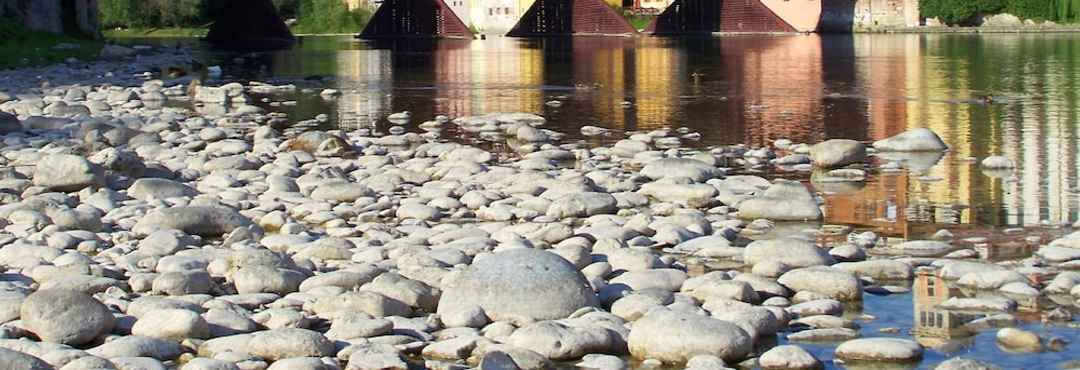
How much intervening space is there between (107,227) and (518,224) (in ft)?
7.41

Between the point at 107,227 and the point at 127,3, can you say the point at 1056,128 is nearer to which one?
the point at 107,227

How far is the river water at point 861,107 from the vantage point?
888 cm

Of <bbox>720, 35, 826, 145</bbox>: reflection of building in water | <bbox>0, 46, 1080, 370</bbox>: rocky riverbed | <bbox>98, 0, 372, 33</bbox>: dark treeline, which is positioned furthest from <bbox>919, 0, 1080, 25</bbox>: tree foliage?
<bbox>0, 46, 1080, 370</bbox>: rocky riverbed

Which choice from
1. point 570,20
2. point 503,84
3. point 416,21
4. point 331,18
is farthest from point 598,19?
point 503,84

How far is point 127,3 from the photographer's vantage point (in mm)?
86250

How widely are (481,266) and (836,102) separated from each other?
13.9m

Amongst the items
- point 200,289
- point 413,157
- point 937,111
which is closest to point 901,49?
point 937,111

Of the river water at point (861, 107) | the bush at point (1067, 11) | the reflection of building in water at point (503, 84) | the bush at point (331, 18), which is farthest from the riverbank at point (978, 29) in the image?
the bush at point (331, 18)

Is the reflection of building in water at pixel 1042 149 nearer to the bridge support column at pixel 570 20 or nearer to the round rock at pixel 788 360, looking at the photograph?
the round rock at pixel 788 360

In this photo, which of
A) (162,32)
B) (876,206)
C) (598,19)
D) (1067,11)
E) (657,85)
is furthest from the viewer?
(162,32)

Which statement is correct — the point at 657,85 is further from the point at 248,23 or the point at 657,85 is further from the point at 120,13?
the point at 120,13

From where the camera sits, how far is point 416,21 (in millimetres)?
75312

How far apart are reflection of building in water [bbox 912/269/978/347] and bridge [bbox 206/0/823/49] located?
63.6 metres

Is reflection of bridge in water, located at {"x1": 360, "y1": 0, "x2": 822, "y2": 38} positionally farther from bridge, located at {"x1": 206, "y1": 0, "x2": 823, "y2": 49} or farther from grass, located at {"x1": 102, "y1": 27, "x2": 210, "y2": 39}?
grass, located at {"x1": 102, "y1": 27, "x2": 210, "y2": 39}
